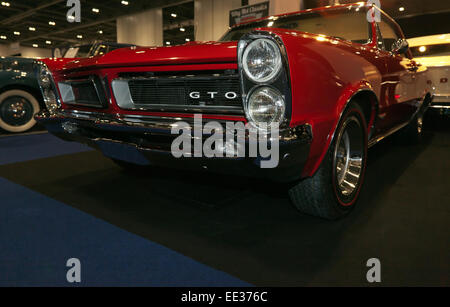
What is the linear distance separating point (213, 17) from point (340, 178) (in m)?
10.6

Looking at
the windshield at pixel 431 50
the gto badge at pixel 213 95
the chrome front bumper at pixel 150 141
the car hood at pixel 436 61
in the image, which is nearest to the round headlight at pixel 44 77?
the chrome front bumper at pixel 150 141

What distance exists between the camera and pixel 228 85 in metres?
1.60

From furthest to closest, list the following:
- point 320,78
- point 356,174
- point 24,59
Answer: point 24,59
point 356,174
point 320,78

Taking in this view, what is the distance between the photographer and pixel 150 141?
174 centimetres

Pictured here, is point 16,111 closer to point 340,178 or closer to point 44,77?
point 44,77

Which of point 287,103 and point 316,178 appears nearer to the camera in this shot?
point 287,103

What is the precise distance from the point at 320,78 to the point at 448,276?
38.6 inches

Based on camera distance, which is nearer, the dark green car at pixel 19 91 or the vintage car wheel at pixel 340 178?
the vintage car wheel at pixel 340 178

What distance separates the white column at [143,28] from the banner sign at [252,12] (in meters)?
7.05

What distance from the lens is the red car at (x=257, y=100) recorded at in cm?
141

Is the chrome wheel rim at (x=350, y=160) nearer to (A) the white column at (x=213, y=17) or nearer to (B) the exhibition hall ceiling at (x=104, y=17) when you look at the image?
(B) the exhibition hall ceiling at (x=104, y=17)

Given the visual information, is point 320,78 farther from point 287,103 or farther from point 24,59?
point 24,59

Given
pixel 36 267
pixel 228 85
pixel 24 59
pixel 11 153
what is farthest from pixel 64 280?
pixel 24 59
